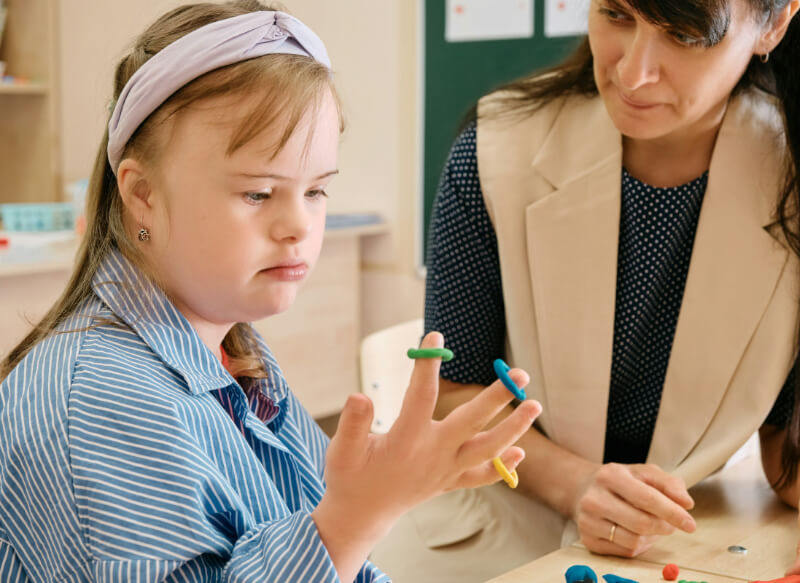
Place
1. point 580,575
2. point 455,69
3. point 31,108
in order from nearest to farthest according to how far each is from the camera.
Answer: point 580,575 < point 455,69 < point 31,108

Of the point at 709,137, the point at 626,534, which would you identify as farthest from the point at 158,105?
the point at 709,137

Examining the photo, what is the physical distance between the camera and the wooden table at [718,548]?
1.02 m

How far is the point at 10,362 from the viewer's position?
3.29 ft

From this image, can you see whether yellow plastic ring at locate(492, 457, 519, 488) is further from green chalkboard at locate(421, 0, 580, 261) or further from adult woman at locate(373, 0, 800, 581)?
green chalkboard at locate(421, 0, 580, 261)

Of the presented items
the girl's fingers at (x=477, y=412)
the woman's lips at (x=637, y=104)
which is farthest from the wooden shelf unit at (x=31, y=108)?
the girl's fingers at (x=477, y=412)

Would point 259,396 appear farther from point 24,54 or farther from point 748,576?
point 24,54

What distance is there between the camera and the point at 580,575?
0.97m

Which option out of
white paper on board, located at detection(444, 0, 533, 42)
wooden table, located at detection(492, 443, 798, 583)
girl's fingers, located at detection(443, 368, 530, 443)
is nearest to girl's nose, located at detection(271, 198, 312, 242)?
girl's fingers, located at detection(443, 368, 530, 443)

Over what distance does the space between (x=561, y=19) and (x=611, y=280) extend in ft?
6.40

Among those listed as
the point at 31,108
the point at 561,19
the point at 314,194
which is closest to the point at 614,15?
the point at 314,194

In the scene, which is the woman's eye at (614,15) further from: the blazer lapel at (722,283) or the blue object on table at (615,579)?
the blue object on table at (615,579)

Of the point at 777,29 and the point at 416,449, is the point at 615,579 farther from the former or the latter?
the point at 777,29

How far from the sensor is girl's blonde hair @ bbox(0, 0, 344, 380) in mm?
874

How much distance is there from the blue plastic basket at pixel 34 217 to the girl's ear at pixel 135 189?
2.31 meters
